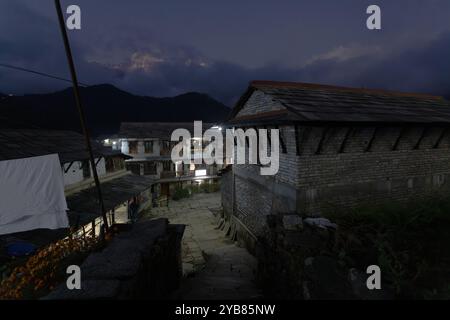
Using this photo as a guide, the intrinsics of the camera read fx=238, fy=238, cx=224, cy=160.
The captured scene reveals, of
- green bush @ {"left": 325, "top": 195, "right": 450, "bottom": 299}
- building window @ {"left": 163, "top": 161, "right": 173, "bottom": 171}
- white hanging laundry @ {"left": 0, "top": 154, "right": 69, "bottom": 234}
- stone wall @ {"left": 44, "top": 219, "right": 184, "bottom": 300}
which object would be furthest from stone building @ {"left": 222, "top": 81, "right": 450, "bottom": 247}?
building window @ {"left": 163, "top": 161, "right": 173, "bottom": 171}

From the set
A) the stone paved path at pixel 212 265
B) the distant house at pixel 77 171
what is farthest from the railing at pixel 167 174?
the distant house at pixel 77 171

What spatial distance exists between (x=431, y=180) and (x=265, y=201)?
25.2 ft

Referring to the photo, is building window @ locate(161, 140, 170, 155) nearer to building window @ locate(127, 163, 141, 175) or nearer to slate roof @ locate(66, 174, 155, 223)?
building window @ locate(127, 163, 141, 175)

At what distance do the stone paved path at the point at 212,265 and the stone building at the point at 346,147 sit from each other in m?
2.74

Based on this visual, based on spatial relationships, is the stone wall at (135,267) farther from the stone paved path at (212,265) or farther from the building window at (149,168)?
the building window at (149,168)

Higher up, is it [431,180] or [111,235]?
[431,180]

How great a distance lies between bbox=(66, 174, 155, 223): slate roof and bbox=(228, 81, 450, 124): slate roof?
9922 millimetres

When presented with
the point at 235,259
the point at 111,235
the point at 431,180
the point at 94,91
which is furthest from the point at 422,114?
the point at 94,91

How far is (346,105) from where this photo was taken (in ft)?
32.0

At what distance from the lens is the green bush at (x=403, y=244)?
535 cm

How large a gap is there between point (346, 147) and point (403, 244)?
12.7 feet

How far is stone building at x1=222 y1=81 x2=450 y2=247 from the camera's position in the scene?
8.71m
